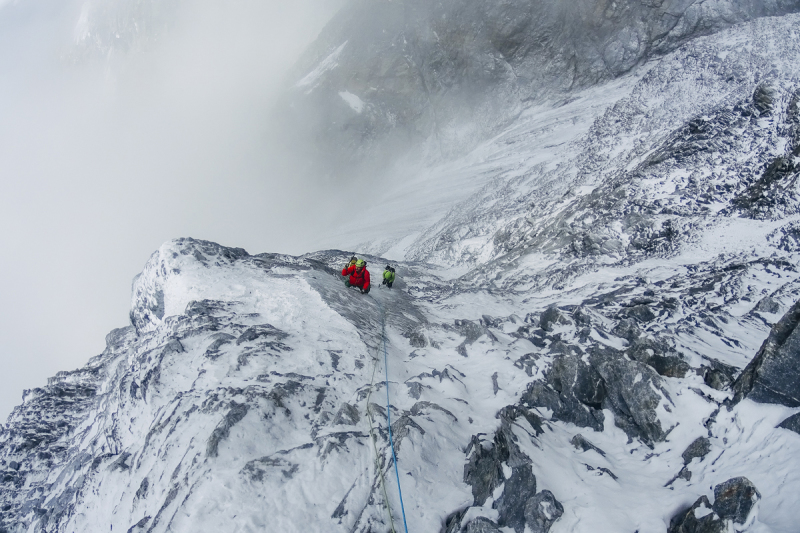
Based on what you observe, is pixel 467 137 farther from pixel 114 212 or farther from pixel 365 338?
pixel 114 212

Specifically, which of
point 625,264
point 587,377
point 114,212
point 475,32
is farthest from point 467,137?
point 114,212

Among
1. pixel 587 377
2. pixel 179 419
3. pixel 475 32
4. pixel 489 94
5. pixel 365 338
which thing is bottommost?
pixel 587 377

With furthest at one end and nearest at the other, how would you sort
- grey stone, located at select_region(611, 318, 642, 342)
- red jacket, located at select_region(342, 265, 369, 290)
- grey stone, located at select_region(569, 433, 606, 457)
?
red jacket, located at select_region(342, 265, 369, 290), grey stone, located at select_region(611, 318, 642, 342), grey stone, located at select_region(569, 433, 606, 457)

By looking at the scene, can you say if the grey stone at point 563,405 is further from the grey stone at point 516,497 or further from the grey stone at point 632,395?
the grey stone at point 516,497

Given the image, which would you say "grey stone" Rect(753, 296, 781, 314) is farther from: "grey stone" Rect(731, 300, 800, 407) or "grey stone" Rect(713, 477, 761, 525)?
"grey stone" Rect(713, 477, 761, 525)

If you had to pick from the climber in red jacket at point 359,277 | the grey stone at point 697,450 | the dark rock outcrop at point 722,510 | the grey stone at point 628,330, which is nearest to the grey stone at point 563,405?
the grey stone at point 697,450

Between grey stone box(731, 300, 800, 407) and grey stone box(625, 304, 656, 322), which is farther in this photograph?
grey stone box(625, 304, 656, 322)

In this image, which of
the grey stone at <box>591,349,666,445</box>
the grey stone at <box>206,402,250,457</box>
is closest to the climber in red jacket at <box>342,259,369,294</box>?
the grey stone at <box>206,402,250,457</box>
